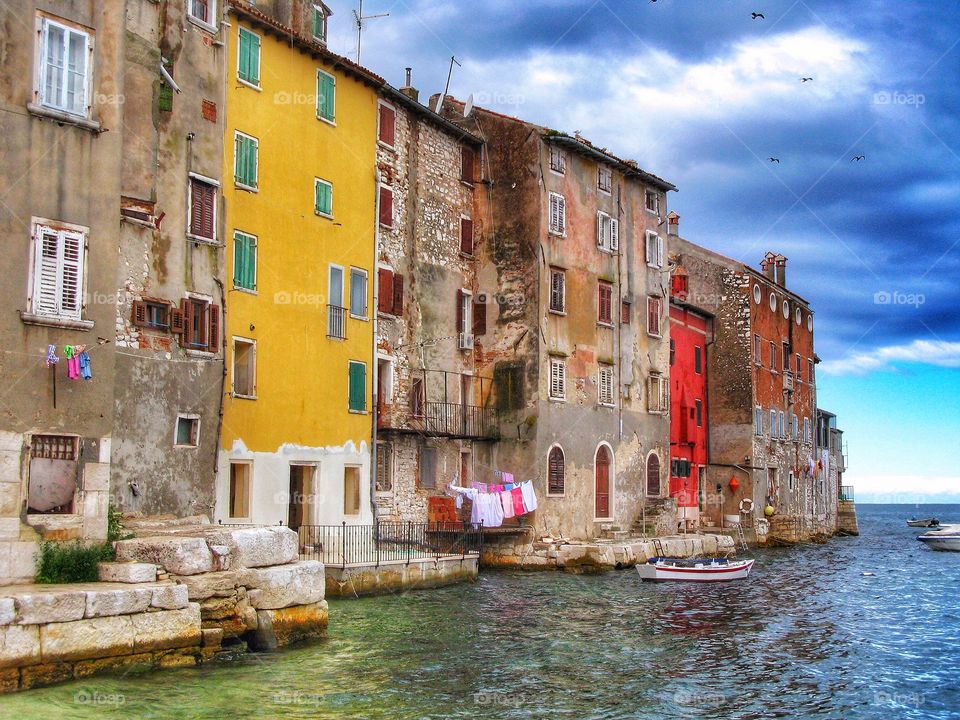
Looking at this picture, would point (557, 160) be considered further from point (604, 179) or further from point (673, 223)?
point (673, 223)

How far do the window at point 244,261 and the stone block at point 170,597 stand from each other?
11.9m

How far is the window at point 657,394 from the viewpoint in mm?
44406

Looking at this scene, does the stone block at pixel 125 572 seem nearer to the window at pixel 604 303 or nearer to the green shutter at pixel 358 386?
the green shutter at pixel 358 386

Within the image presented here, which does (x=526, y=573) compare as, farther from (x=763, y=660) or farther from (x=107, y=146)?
(x=107, y=146)

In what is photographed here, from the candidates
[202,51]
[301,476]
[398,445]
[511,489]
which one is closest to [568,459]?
[511,489]

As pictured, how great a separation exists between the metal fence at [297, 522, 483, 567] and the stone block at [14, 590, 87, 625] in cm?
1066

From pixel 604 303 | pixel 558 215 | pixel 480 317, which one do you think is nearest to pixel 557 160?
pixel 558 215

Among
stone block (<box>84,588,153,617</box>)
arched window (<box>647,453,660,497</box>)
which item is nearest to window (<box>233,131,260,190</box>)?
stone block (<box>84,588,153,617</box>)

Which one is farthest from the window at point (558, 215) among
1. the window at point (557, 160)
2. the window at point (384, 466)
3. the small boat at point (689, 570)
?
the small boat at point (689, 570)

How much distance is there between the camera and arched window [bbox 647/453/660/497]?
144ft

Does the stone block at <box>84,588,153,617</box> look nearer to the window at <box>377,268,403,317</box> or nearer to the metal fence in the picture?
the metal fence

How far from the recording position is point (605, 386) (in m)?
41.6

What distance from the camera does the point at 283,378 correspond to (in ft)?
94.4

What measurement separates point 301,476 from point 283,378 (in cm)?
296
